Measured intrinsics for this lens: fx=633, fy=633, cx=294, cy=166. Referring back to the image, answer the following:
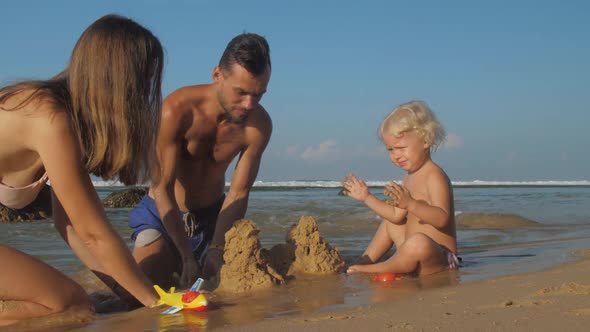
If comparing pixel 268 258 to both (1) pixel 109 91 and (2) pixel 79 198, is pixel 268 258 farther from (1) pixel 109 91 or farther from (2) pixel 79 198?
(1) pixel 109 91

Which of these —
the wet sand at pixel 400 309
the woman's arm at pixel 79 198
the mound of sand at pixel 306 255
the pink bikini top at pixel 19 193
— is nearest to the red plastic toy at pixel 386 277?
the wet sand at pixel 400 309

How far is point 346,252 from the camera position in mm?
5648

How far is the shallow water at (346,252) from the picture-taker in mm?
2834

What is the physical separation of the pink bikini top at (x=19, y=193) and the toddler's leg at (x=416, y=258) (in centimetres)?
210

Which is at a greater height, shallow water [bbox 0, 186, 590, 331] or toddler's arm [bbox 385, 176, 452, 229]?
toddler's arm [bbox 385, 176, 452, 229]

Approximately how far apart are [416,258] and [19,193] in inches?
92.2

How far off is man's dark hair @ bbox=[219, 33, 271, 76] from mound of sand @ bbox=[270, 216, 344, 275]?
1053 mm

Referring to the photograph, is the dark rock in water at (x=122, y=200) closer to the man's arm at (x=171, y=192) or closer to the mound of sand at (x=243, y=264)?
the man's arm at (x=171, y=192)

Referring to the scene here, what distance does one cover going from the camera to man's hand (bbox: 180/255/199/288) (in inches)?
160

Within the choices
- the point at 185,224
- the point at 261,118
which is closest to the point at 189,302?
the point at 185,224

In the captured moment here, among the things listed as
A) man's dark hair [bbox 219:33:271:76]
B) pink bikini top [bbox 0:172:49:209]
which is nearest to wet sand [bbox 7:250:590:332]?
pink bikini top [bbox 0:172:49:209]

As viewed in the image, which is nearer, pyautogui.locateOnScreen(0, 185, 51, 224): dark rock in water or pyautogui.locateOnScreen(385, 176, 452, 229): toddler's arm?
pyautogui.locateOnScreen(385, 176, 452, 229): toddler's arm

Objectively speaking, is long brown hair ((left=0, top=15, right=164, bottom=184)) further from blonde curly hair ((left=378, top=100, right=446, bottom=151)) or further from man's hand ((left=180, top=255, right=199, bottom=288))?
blonde curly hair ((left=378, top=100, right=446, bottom=151))

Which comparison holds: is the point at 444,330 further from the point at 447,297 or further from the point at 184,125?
the point at 184,125
